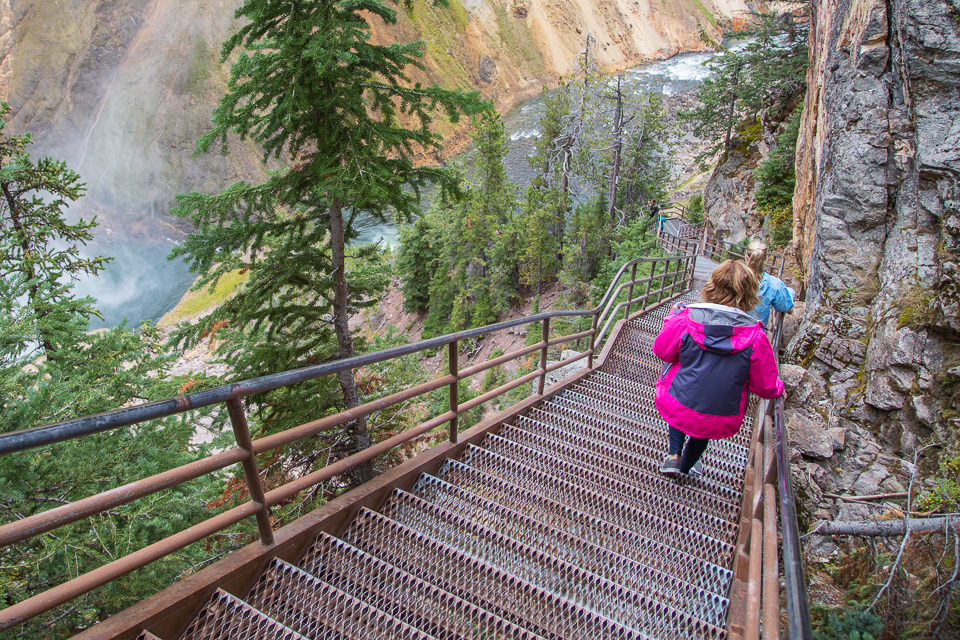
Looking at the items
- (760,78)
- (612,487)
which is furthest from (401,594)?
(760,78)

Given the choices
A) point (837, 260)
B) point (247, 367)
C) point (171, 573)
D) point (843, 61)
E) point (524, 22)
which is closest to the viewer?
point (171, 573)

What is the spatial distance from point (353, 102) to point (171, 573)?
211 inches

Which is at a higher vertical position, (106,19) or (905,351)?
(106,19)

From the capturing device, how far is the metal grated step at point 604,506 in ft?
9.46

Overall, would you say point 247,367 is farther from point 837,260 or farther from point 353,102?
point 837,260

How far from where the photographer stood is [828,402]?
670 centimetres

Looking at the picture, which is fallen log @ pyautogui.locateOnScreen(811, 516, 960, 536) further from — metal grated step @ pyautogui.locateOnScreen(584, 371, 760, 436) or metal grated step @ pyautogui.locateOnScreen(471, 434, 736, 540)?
metal grated step @ pyautogui.locateOnScreen(584, 371, 760, 436)

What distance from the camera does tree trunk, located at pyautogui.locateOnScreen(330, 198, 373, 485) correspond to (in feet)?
21.4

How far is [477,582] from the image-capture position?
2.36 metres

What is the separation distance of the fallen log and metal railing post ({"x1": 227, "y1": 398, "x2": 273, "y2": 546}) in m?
3.06

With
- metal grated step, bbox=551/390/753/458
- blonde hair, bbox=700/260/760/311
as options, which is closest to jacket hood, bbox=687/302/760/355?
blonde hair, bbox=700/260/760/311

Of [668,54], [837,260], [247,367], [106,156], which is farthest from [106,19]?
[668,54]

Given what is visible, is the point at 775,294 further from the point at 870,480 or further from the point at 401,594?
the point at 401,594

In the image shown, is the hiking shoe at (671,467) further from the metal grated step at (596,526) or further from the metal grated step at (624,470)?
the metal grated step at (596,526)
